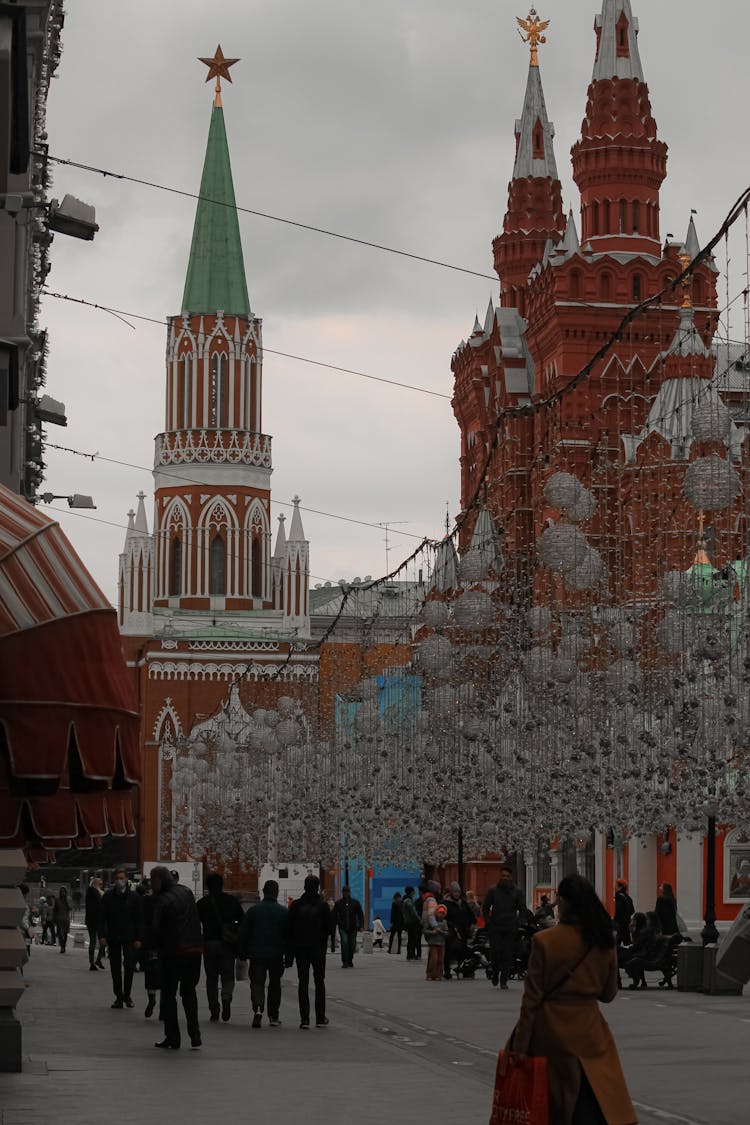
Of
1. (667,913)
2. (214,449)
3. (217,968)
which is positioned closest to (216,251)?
(214,449)

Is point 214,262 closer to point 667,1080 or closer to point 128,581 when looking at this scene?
point 128,581

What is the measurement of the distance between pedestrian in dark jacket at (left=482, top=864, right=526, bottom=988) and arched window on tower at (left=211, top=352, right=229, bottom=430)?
245ft

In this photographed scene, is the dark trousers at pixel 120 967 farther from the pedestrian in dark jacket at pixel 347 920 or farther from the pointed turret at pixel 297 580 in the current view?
the pointed turret at pixel 297 580

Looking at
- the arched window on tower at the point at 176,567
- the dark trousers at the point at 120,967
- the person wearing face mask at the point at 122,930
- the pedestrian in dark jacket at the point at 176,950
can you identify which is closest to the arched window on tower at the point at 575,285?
the arched window on tower at the point at 176,567

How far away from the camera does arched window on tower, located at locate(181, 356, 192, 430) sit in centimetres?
10244

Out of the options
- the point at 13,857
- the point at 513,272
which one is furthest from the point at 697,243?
the point at 13,857

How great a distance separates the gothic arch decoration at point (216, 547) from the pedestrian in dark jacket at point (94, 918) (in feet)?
208

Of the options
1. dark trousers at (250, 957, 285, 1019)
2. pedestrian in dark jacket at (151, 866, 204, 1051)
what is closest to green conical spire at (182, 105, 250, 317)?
dark trousers at (250, 957, 285, 1019)

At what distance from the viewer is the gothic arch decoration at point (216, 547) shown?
101375 millimetres

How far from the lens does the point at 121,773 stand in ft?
31.2

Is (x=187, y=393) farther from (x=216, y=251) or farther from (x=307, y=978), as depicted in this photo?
(x=307, y=978)

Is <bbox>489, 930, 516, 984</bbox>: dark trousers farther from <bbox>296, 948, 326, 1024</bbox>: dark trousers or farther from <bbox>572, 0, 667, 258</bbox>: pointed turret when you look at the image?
<bbox>572, 0, 667, 258</bbox>: pointed turret

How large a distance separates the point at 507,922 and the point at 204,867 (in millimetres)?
60943

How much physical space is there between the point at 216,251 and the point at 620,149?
3400cm
